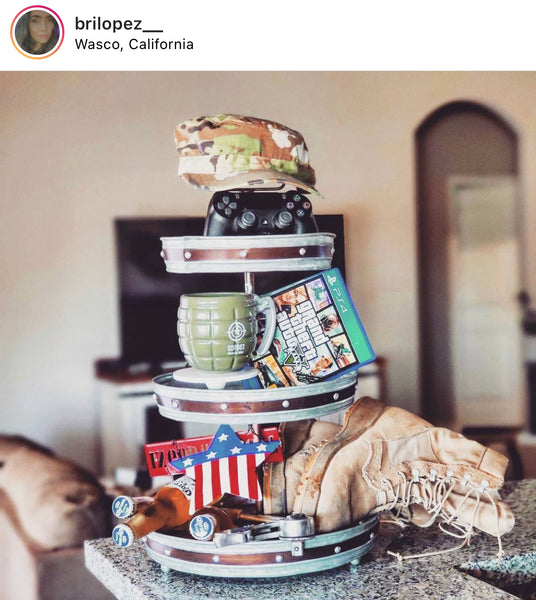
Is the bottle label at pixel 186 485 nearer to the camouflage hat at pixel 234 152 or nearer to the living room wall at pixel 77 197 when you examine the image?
the camouflage hat at pixel 234 152

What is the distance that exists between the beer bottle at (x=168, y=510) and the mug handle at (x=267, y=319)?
0.17 metres

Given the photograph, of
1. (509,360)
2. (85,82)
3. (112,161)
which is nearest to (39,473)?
(112,161)

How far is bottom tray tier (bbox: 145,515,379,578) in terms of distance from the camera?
34.2 inches

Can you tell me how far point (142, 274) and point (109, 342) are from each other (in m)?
0.27

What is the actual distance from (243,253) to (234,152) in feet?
0.38

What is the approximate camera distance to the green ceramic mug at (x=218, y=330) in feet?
2.93

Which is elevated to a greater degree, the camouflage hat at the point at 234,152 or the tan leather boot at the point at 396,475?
the camouflage hat at the point at 234,152

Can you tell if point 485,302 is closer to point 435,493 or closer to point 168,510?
point 435,493

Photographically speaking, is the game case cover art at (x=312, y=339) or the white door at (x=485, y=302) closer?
the game case cover art at (x=312, y=339)

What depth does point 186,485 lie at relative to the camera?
0.91 metres
